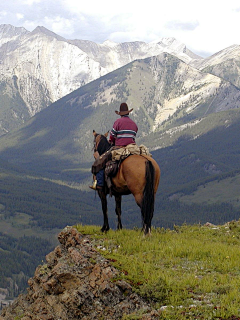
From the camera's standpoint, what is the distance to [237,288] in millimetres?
12672

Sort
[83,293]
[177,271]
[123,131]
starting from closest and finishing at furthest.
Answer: [83,293] → [177,271] → [123,131]

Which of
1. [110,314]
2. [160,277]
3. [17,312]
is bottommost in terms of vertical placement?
[17,312]

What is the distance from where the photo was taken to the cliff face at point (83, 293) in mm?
12602

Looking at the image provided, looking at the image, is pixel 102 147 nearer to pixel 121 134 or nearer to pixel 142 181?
pixel 121 134

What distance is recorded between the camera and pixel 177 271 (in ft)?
49.6

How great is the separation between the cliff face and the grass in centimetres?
50

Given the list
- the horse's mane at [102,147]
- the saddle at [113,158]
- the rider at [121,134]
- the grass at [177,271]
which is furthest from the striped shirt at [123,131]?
the grass at [177,271]

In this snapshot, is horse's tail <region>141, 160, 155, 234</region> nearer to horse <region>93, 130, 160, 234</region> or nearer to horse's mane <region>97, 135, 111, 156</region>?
horse <region>93, 130, 160, 234</region>

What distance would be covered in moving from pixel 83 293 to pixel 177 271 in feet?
12.6

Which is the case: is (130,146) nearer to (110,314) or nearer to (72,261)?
(72,261)

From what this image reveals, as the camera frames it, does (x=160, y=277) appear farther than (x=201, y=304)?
Yes

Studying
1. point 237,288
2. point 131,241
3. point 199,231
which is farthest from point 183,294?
point 199,231

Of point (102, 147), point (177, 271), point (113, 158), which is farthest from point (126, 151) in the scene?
point (177, 271)

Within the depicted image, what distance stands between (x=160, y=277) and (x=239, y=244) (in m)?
9.37
